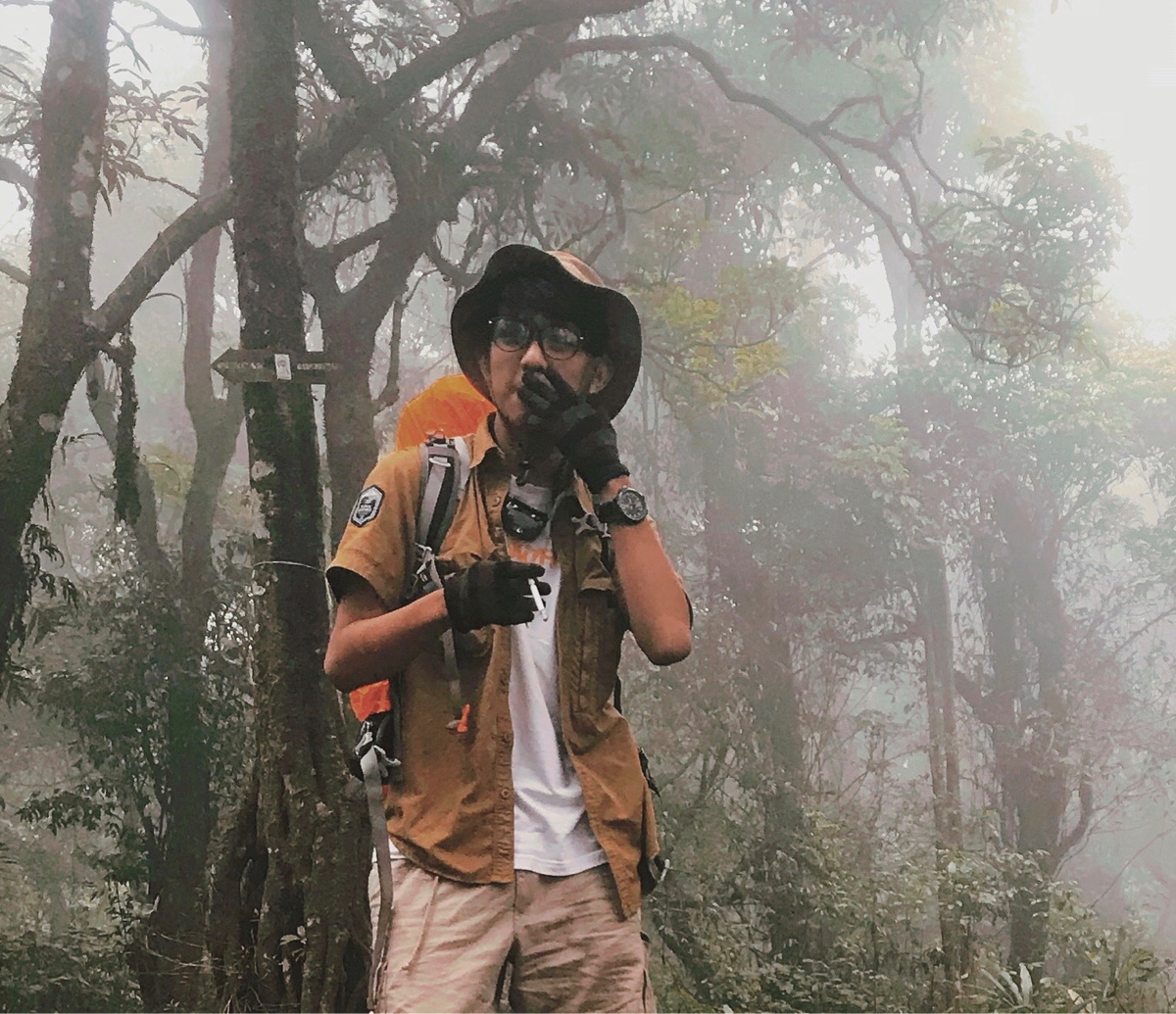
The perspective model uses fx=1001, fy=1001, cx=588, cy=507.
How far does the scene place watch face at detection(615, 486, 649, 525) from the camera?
1.45m

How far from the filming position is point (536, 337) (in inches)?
59.1

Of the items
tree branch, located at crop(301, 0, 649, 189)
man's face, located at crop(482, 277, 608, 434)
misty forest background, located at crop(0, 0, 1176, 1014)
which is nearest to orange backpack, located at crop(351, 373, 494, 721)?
man's face, located at crop(482, 277, 608, 434)

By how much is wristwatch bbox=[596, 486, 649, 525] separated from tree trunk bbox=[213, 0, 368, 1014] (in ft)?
6.00

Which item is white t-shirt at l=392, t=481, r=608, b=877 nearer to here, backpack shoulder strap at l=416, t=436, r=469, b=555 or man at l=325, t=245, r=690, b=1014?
man at l=325, t=245, r=690, b=1014

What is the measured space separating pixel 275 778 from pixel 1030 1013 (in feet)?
10.7

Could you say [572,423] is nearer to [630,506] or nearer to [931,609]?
[630,506]

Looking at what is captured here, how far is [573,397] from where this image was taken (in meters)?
1.45

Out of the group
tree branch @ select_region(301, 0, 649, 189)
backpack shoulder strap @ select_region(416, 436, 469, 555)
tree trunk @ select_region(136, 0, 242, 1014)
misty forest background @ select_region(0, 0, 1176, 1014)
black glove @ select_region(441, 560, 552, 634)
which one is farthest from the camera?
tree branch @ select_region(301, 0, 649, 189)

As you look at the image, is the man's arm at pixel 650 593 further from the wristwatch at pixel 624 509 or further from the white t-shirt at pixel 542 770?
the white t-shirt at pixel 542 770

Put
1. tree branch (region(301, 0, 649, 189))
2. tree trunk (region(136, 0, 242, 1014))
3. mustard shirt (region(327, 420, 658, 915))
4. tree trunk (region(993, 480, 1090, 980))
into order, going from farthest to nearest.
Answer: tree trunk (region(993, 480, 1090, 980)) < tree branch (region(301, 0, 649, 189)) < tree trunk (region(136, 0, 242, 1014)) < mustard shirt (region(327, 420, 658, 915))

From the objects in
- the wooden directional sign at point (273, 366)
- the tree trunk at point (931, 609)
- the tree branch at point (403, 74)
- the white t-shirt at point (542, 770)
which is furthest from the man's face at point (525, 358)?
the tree trunk at point (931, 609)

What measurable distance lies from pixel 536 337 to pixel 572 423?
6.2 inches

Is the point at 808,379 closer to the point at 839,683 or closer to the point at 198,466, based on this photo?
the point at 839,683

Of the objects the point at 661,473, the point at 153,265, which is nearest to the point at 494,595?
the point at 153,265
